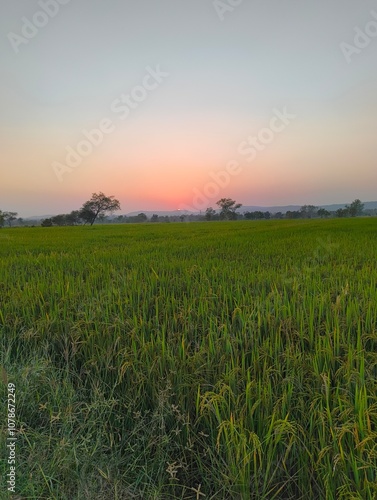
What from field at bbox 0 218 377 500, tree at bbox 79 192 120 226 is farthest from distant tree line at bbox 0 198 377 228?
field at bbox 0 218 377 500

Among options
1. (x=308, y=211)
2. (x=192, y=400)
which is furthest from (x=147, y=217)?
(x=192, y=400)

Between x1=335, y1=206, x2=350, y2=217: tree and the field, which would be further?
x1=335, y1=206, x2=350, y2=217: tree

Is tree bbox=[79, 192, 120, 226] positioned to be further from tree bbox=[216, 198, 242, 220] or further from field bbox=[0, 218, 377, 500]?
field bbox=[0, 218, 377, 500]

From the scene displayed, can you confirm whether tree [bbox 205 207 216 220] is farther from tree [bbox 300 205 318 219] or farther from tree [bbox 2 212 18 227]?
tree [bbox 2 212 18 227]

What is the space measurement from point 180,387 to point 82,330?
1.33 meters

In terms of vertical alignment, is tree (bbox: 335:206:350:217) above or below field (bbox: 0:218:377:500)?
above

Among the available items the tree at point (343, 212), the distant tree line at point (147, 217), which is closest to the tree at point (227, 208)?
the distant tree line at point (147, 217)

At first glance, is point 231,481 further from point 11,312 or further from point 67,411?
point 11,312

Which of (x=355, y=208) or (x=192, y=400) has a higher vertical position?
(x=355, y=208)

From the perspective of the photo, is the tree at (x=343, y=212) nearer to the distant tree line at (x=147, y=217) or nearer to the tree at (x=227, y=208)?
the distant tree line at (x=147, y=217)

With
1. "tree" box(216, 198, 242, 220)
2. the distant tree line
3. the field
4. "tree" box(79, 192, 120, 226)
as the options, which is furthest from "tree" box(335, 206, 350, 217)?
the field

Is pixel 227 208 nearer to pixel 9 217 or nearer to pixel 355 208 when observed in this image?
pixel 355 208

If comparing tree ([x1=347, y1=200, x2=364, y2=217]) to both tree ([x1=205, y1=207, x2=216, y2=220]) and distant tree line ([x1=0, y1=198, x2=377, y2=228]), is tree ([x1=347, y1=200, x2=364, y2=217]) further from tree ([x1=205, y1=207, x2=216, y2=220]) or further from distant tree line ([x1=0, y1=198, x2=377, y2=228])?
tree ([x1=205, y1=207, x2=216, y2=220])

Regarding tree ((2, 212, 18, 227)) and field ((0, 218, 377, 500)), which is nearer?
field ((0, 218, 377, 500))
